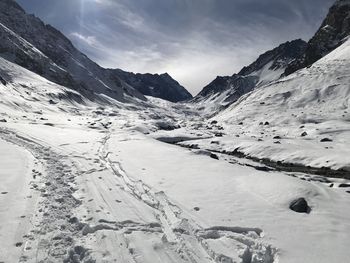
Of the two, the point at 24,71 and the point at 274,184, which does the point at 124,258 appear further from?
the point at 24,71

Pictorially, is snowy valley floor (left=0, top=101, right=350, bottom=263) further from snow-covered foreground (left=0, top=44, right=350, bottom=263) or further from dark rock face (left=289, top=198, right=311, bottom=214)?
dark rock face (left=289, top=198, right=311, bottom=214)

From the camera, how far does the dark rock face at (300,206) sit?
12500mm

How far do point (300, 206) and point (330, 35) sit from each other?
5751 inches

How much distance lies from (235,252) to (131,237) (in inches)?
112

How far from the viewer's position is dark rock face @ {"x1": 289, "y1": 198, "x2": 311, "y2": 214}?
41.0 feet

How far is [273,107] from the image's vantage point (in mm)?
75625

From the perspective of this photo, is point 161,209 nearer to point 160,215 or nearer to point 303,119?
point 160,215

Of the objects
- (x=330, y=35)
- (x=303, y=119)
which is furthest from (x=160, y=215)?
(x=330, y=35)

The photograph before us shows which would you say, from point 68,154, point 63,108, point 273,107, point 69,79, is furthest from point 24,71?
point 68,154

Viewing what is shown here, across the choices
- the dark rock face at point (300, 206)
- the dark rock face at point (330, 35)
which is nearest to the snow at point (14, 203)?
the dark rock face at point (300, 206)

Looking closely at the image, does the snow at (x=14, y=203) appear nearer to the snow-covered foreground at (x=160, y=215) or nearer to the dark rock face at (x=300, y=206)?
the snow-covered foreground at (x=160, y=215)

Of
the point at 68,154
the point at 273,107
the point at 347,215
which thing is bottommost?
the point at 68,154

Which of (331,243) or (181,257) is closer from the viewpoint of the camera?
(181,257)

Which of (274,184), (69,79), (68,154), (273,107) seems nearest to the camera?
(274,184)
